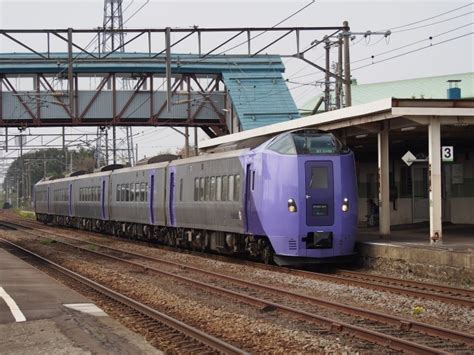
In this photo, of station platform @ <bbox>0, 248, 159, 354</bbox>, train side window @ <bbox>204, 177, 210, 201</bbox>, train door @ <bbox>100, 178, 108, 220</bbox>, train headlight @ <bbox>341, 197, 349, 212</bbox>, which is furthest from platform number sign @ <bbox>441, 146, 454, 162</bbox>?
train door @ <bbox>100, 178, 108, 220</bbox>

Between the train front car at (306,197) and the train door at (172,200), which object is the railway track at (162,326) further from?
the train door at (172,200)

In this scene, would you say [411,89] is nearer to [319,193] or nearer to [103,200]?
[103,200]

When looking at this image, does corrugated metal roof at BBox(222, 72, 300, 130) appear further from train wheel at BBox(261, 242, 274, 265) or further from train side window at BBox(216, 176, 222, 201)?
train wheel at BBox(261, 242, 274, 265)

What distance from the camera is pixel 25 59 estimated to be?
125ft

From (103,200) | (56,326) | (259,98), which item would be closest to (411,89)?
(259,98)

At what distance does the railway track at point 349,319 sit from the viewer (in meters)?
8.39

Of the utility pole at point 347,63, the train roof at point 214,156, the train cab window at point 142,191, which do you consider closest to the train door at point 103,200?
the train cab window at point 142,191

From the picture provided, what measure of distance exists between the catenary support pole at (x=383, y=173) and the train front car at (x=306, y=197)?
11.0 ft

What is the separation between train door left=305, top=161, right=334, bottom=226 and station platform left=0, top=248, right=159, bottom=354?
5.64 meters

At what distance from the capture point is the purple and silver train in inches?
648

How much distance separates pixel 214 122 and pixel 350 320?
107 feet

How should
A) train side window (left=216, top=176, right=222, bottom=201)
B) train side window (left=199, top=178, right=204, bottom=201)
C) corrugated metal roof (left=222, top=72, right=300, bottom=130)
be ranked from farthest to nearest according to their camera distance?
corrugated metal roof (left=222, top=72, right=300, bottom=130) → train side window (left=199, top=178, right=204, bottom=201) → train side window (left=216, top=176, right=222, bottom=201)

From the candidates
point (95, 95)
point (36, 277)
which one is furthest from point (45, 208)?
point (36, 277)

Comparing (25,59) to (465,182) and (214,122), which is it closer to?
(214,122)
